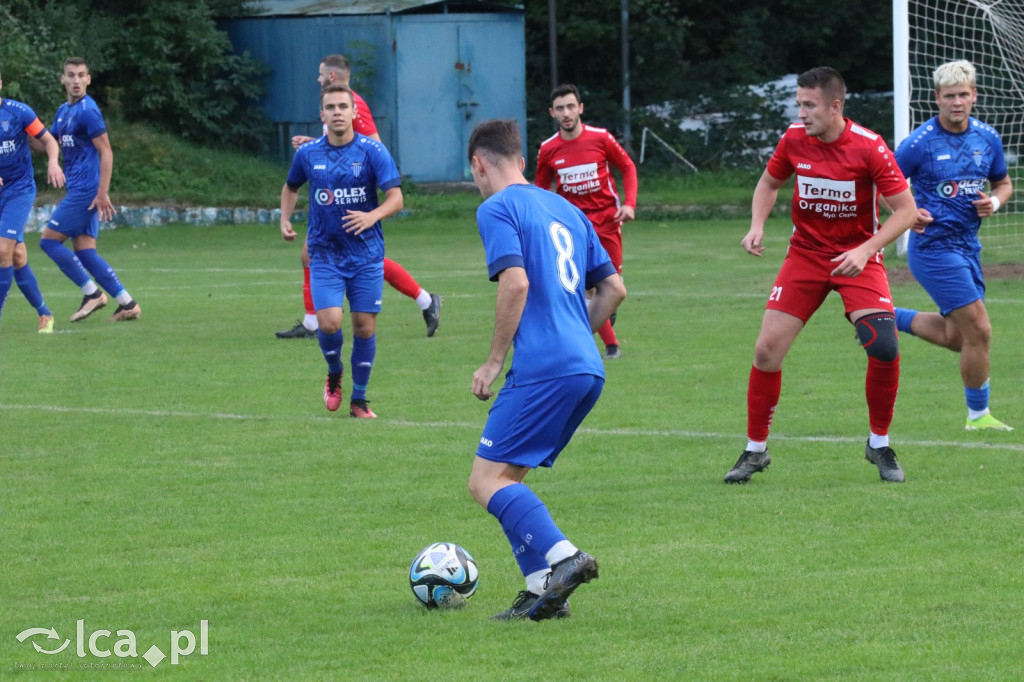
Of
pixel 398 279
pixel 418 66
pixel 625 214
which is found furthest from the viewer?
pixel 418 66

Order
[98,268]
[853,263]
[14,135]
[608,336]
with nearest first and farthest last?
[853,263] → [608,336] → [14,135] → [98,268]

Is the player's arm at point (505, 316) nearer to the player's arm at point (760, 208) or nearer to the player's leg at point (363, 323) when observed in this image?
the player's arm at point (760, 208)

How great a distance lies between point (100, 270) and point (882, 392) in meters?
8.63

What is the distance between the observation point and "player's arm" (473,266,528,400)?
4816 mm

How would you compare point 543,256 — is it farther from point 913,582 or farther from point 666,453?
point 666,453

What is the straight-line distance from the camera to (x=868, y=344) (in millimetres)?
7090

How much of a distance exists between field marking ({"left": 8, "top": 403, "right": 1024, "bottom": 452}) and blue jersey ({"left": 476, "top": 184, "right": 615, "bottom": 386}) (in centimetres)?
326

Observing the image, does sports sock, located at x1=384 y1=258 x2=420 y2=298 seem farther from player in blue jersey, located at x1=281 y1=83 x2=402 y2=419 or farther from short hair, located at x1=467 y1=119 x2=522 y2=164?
short hair, located at x1=467 y1=119 x2=522 y2=164

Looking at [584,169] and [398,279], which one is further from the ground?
[584,169]

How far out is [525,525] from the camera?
491cm

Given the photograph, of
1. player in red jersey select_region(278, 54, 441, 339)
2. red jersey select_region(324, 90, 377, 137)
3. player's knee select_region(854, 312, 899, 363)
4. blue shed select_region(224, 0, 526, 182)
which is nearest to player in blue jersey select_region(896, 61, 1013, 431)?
player's knee select_region(854, 312, 899, 363)

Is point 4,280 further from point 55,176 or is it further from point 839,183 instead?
point 839,183

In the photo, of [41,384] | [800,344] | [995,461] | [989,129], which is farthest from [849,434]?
[41,384]

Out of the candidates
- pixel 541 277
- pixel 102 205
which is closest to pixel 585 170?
pixel 102 205
